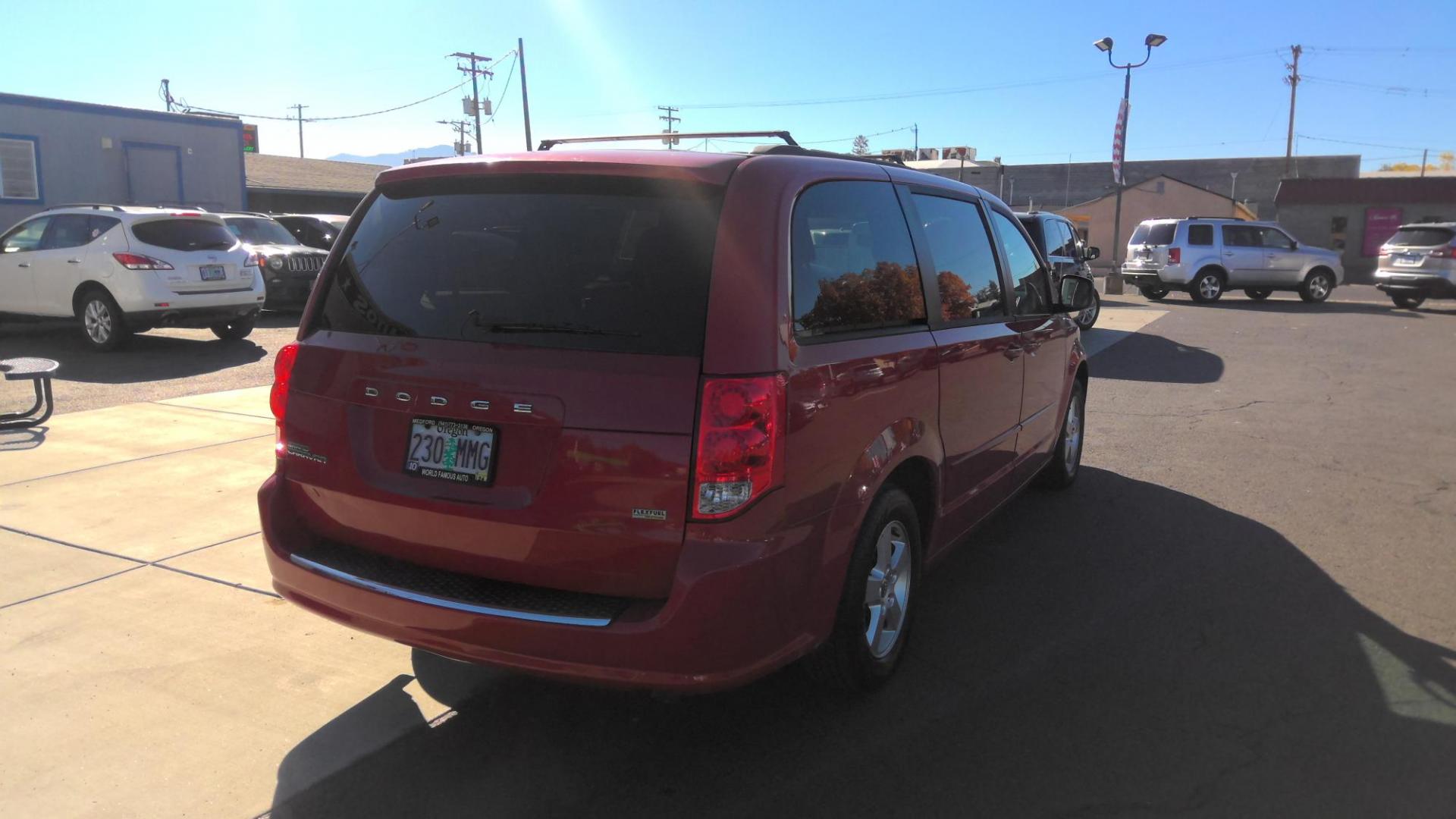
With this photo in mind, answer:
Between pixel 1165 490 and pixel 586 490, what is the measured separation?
16.1ft

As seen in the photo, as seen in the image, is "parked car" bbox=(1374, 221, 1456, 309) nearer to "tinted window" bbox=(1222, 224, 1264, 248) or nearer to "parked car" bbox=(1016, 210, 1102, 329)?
"tinted window" bbox=(1222, 224, 1264, 248)

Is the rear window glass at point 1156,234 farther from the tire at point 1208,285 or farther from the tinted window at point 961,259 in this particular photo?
the tinted window at point 961,259

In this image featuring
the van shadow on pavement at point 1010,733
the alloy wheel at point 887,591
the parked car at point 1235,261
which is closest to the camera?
the van shadow on pavement at point 1010,733

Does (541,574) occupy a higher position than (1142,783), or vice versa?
(541,574)

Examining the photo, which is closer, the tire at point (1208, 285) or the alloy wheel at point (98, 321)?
the alloy wheel at point (98, 321)

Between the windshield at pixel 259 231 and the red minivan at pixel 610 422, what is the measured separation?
14077mm

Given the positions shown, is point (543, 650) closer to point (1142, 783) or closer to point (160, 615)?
point (1142, 783)

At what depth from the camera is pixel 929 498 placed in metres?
3.95

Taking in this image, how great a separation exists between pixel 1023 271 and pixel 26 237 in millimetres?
12428

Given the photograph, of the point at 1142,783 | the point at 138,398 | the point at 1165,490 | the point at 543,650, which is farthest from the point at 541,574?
the point at 138,398

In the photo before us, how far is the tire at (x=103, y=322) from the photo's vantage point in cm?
1159

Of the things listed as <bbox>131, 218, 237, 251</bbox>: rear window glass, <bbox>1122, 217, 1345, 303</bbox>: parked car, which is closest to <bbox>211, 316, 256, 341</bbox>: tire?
<bbox>131, 218, 237, 251</bbox>: rear window glass

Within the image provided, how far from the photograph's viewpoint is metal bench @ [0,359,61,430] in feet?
24.1

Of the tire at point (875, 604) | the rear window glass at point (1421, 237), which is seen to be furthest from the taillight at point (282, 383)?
the rear window glass at point (1421, 237)
